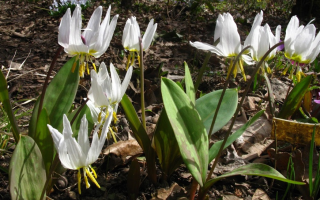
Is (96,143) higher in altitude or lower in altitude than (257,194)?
higher

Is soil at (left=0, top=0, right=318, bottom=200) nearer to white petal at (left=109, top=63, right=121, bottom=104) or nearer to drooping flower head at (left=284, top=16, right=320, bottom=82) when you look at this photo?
white petal at (left=109, top=63, right=121, bottom=104)

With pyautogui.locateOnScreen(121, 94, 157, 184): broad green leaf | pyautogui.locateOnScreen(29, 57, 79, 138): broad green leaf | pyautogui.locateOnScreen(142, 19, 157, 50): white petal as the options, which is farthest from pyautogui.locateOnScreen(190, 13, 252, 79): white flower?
pyautogui.locateOnScreen(29, 57, 79, 138): broad green leaf

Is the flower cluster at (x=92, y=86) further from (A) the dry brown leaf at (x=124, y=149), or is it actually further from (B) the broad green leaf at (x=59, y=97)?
(A) the dry brown leaf at (x=124, y=149)

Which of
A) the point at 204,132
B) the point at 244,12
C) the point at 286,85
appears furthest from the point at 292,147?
the point at 244,12

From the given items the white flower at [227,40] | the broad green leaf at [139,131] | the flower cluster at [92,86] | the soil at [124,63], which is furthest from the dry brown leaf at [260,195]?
the flower cluster at [92,86]

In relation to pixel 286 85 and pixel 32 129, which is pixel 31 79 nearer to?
pixel 32 129

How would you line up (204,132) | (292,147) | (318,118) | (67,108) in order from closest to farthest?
(204,132) → (67,108) → (292,147) → (318,118)
